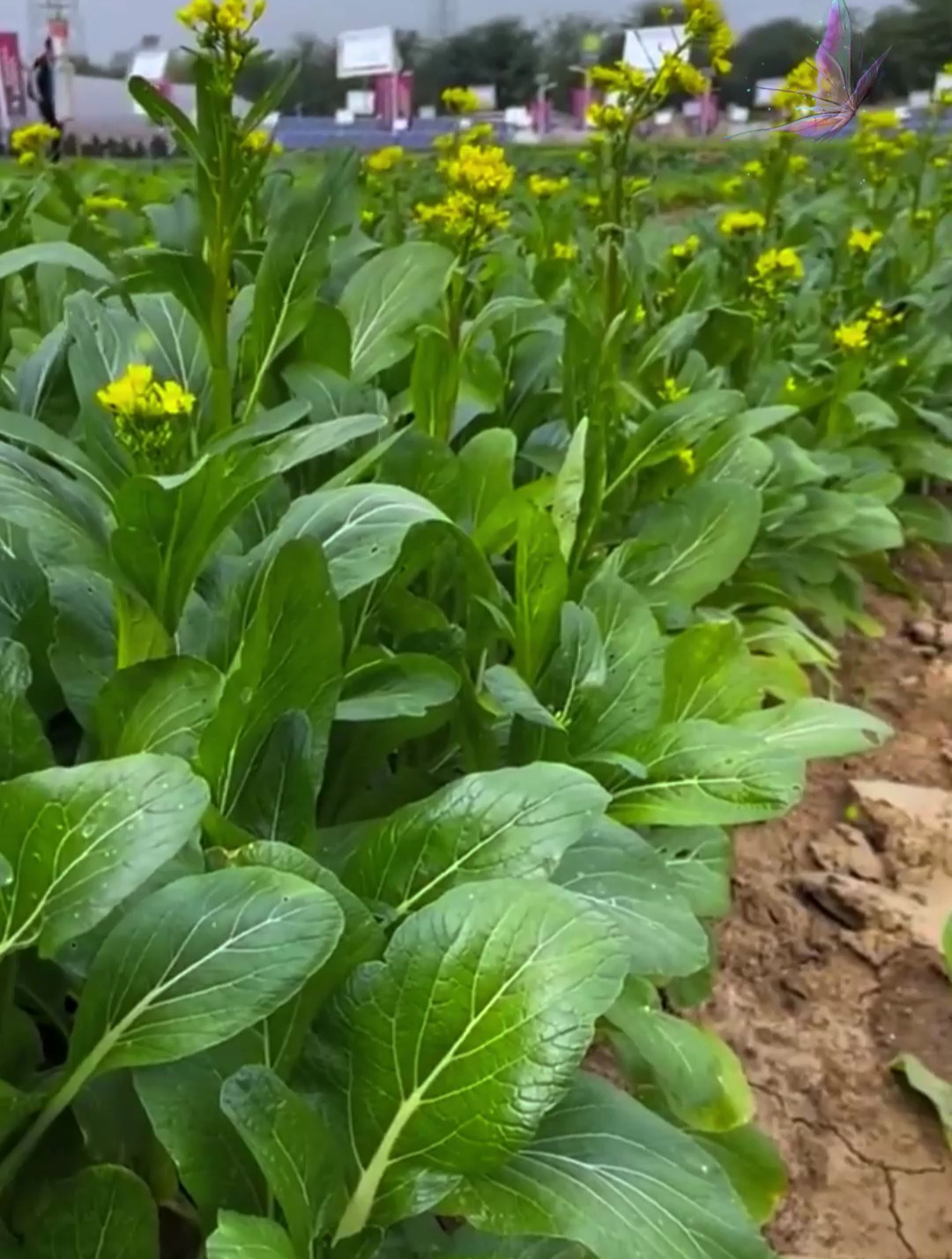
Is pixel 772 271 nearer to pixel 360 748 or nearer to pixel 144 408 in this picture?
pixel 360 748

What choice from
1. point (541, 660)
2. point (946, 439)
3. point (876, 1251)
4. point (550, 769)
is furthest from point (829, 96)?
point (946, 439)

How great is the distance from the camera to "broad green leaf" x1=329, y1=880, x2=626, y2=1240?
1.90ft

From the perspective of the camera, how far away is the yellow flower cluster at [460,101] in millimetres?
2084

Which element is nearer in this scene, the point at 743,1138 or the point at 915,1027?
the point at 743,1138

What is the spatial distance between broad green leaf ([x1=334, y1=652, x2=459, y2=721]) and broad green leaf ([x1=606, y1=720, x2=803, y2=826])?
6.6 inches

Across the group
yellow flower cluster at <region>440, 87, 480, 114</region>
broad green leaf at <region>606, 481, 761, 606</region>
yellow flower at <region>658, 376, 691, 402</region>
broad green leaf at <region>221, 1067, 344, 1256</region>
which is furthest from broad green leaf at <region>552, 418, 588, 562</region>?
yellow flower cluster at <region>440, 87, 480, 114</region>

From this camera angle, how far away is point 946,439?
2959 millimetres

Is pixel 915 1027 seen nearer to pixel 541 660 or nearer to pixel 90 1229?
pixel 541 660

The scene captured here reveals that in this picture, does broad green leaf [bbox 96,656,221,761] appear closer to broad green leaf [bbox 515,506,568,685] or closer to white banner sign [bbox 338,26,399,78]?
broad green leaf [bbox 515,506,568,685]

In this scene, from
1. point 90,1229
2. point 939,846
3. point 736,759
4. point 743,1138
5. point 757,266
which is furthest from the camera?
point 757,266

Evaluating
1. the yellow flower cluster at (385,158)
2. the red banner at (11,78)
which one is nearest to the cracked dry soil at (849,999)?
the yellow flower cluster at (385,158)

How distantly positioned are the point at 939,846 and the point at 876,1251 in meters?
0.69

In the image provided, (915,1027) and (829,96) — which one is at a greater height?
(829,96)

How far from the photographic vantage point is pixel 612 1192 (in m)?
0.66
